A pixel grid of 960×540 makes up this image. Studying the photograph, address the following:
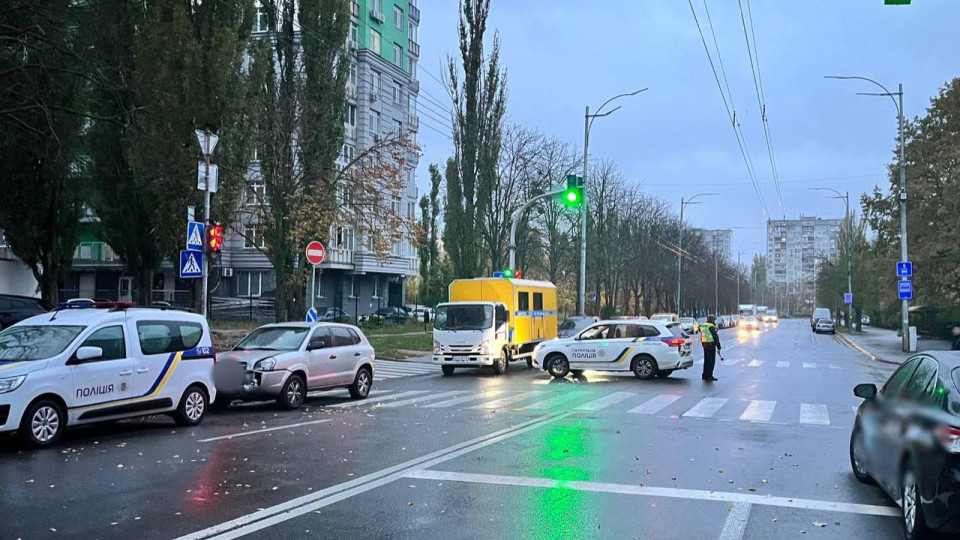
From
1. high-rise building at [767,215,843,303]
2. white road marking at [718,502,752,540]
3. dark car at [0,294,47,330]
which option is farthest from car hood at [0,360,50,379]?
high-rise building at [767,215,843,303]

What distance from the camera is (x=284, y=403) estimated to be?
1430 centimetres

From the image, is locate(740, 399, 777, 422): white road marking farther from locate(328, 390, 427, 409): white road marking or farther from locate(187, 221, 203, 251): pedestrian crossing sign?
locate(187, 221, 203, 251): pedestrian crossing sign

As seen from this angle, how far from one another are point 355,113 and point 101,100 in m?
24.6

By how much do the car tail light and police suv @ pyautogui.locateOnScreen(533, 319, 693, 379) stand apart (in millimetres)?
15097

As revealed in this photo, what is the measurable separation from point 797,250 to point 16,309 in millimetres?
175268

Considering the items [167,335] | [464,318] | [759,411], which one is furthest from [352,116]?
[759,411]

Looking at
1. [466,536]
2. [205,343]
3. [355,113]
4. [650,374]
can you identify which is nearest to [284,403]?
[205,343]

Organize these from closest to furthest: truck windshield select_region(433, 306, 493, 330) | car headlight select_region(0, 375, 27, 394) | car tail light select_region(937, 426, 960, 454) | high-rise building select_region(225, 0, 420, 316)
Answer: car tail light select_region(937, 426, 960, 454) < car headlight select_region(0, 375, 27, 394) < truck windshield select_region(433, 306, 493, 330) < high-rise building select_region(225, 0, 420, 316)

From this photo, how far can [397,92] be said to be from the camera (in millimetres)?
53188

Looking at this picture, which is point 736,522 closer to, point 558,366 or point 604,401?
point 604,401

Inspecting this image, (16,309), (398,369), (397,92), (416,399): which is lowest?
(398,369)

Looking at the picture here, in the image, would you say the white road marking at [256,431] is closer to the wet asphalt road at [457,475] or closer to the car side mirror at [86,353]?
the wet asphalt road at [457,475]

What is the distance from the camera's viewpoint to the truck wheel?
2144 cm

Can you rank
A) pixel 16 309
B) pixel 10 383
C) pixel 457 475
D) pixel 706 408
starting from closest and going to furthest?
pixel 457 475 → pixel 10 383 → pixel 706 408 → pixel 16 309
